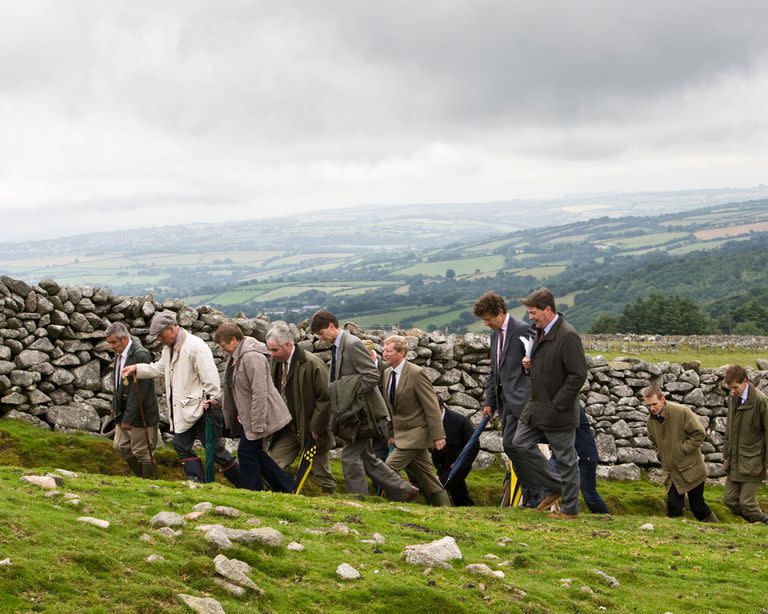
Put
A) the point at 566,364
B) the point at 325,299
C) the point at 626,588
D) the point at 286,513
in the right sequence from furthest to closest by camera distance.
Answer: the point at 325,299 → the point at 566,364 → the point at 286,513 → the point at 626,588

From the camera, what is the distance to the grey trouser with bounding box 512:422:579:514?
1131cm

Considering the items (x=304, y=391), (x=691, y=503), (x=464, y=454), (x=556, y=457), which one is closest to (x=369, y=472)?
(x=304, y=391)

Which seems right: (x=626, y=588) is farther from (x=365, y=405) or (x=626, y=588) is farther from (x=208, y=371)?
(x=208, y=371)

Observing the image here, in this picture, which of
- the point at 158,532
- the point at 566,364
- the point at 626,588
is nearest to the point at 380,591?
the point at 158,532

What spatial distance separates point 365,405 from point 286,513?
2.60 metres

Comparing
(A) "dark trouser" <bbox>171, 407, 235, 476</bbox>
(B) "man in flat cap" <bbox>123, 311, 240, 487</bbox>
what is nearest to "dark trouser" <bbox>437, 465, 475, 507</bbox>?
(A) "dark trouser" <bbox>171, 407, 235, 476</bbox>

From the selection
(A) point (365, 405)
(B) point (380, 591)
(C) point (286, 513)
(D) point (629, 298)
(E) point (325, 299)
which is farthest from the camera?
(D) point (629, 298)

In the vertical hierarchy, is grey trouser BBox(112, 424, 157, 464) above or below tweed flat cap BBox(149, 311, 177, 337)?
below

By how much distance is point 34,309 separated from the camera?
50.6 feet

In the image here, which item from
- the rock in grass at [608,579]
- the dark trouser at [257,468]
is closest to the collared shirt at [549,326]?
the rock in grass at [608,579]

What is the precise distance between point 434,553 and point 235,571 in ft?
6.84

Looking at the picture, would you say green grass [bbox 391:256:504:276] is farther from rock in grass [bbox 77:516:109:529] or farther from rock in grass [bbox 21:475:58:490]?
rock in grass [bbox 77:516:109:529]

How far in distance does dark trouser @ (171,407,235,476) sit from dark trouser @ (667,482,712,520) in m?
6.84

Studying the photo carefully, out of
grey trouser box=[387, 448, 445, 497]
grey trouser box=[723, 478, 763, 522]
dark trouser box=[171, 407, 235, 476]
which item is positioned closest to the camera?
dark trouser box=[171, 407, 235, 476]
